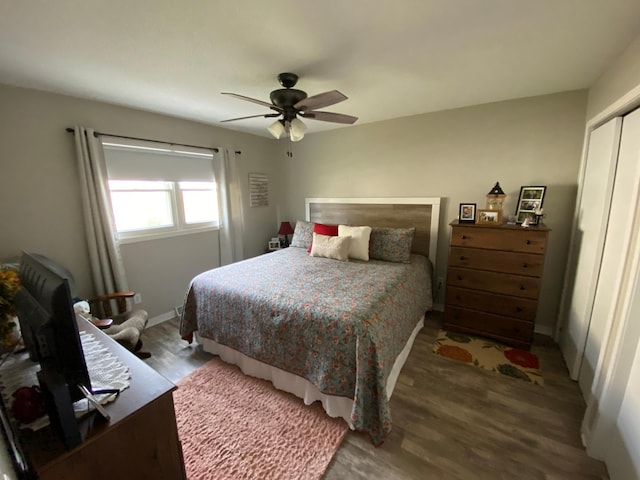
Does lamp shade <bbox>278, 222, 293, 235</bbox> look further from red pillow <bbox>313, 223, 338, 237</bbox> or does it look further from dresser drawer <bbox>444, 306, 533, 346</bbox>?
dresser drawer <bbox>444, 306, 533, 346</bbox>

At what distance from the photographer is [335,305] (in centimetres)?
171

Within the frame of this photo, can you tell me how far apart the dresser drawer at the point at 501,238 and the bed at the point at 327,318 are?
493 millimetres

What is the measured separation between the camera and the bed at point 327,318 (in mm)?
1514

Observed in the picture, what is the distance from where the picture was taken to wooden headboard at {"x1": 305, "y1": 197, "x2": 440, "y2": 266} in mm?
2998

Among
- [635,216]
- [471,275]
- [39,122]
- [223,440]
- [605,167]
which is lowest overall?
[223,440]

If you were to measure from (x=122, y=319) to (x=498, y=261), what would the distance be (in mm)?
3380

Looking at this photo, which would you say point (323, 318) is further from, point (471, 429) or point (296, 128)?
point (296, 128)

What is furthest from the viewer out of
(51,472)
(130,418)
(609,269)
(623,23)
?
(609,269)

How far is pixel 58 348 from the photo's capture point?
0.72 m

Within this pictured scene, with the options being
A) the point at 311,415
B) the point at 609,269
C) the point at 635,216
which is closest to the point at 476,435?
the point at 311,415

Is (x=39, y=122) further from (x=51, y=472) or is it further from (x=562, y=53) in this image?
(x=562, y=53)

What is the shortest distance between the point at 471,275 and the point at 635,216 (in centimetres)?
122

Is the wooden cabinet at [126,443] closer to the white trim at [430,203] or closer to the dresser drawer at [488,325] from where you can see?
the dresser drawer at [488,325]

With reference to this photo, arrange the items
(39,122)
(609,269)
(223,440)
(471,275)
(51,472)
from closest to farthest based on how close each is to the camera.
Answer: (51,472) < (223,440) < (609,269) < (39,122) < (471,275)
